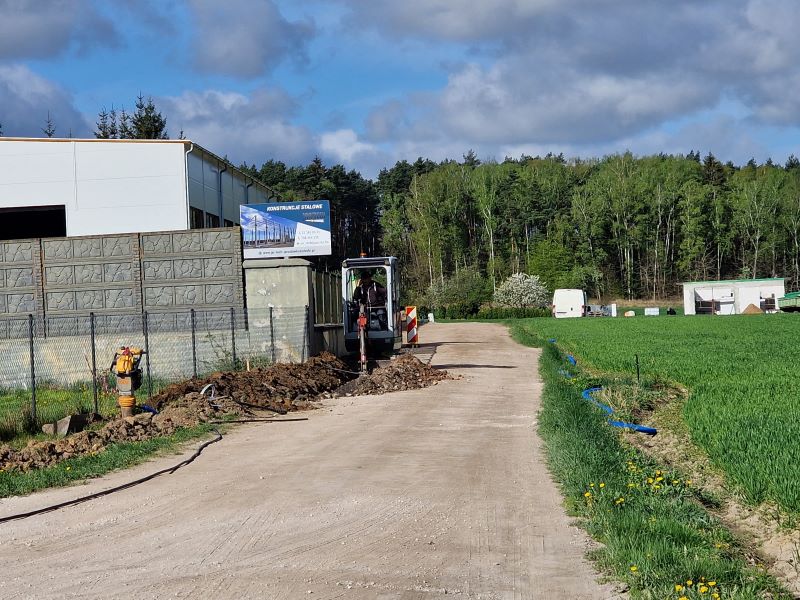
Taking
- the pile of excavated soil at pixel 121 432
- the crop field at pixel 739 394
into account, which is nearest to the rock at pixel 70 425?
the pile of excavated soil at pixel 121 432

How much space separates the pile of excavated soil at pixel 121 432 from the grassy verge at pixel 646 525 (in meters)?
5.91

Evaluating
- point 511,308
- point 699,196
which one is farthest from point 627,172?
point 511,308

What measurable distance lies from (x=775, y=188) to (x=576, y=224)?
23.3 meters

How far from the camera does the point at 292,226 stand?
1377 inches

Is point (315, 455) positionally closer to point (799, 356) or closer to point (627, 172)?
point (799, 356)

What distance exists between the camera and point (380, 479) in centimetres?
964

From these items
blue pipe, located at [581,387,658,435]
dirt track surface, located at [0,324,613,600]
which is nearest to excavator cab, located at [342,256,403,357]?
blue pipe, located at [581,387,658,435]

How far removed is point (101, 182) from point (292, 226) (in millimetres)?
7230

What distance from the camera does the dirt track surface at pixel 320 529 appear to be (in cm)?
607

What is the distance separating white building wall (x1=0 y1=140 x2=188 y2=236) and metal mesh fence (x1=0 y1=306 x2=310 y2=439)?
868cm

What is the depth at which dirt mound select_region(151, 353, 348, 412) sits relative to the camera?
17.0m

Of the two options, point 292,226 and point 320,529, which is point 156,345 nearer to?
point 292,226

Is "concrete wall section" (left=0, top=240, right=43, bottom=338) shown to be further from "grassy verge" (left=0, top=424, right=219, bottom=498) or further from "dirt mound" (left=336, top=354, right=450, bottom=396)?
"grassy verge" (left=0, top=424, right=219, bottom=498)

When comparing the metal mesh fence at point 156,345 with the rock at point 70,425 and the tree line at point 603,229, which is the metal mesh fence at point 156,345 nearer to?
the rock at point 70,425
